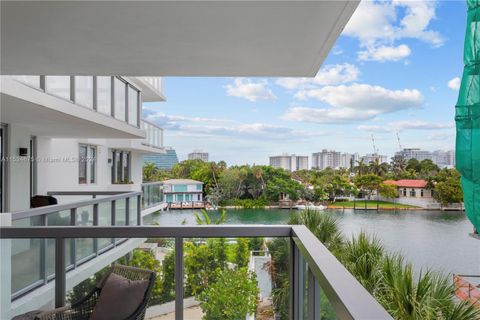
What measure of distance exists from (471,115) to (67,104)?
5236mm

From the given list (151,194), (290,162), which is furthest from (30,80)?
(290,162)

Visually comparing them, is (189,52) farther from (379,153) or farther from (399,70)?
(399,70)

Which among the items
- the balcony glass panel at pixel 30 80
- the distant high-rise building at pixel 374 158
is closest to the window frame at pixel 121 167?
the balcony glass panel at pixel 30 80

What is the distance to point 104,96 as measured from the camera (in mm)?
8391

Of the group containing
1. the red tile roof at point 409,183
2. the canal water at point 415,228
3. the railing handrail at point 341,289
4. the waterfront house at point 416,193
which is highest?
the railing handrail at point 341,289

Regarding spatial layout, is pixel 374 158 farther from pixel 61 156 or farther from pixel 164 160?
pixel 61 156

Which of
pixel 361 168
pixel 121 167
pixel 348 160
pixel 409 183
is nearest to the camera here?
pixel 121 167

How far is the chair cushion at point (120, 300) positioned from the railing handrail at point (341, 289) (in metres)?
1.36

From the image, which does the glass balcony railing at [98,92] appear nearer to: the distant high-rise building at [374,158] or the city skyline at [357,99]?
the distant high-rise building at [374,158]

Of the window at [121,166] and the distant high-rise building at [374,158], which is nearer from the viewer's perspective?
the window at [121,166]

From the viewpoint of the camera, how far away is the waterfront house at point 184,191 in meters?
33.2

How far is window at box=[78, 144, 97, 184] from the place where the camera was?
11.3 meters

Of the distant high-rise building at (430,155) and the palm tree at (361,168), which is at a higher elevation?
the distant high-rise building at (430,155)

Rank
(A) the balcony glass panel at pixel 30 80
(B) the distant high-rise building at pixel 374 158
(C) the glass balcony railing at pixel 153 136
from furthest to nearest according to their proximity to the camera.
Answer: (B) the distant high-rise building at pixel 374 158
(C) the glass balcony railing at pixel 153 136
(A) the balcony glass panel at pixel 30 80
